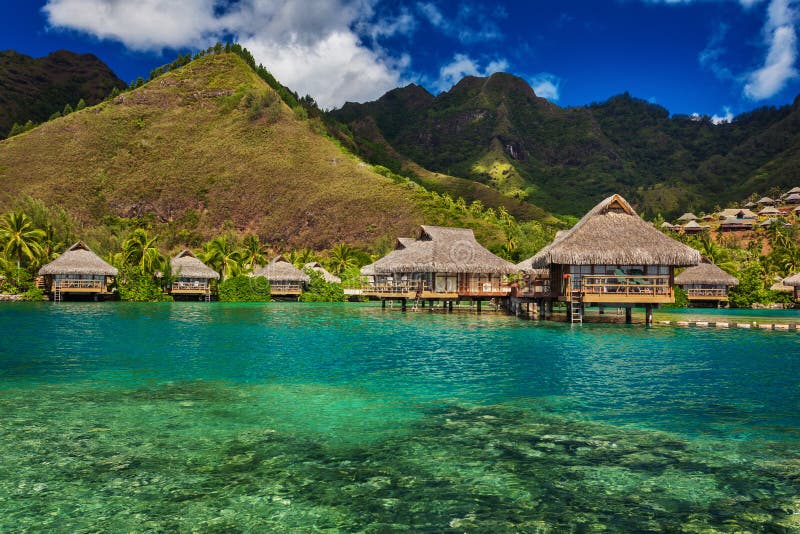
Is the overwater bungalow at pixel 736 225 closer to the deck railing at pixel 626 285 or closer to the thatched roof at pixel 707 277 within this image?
the thatched roof at pixel 707 277

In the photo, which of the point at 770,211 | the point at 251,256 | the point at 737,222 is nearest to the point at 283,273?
the point at 251,256

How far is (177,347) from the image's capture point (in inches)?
900

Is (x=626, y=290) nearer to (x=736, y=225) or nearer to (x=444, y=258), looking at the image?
(x=444, y=258)

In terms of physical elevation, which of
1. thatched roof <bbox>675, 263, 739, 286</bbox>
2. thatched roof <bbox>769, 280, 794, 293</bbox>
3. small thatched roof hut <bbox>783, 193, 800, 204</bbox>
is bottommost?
thatched roof <bbox>769, 280, 794, 293</bbox>

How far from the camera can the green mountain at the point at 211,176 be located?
361 ft

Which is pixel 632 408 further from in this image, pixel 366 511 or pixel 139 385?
pixel 139 385

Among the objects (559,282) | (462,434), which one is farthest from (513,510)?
(559,282)

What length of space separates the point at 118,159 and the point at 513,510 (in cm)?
13788

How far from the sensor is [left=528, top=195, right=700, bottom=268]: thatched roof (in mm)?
31641

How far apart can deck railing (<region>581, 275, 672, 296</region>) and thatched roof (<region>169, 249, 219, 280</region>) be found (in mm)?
43618

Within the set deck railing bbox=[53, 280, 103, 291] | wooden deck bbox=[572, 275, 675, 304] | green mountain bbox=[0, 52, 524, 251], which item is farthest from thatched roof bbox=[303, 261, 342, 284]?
wooden deck bbox=[572, 275, 675, 304]

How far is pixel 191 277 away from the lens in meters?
65.2

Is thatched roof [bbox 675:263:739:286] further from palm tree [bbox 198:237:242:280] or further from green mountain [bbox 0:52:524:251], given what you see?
palm tree [bbox 198:237:242:280]

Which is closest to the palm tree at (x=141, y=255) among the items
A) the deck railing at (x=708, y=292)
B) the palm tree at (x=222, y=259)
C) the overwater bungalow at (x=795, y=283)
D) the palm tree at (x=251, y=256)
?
the palm tree at (x=222, y=259)
